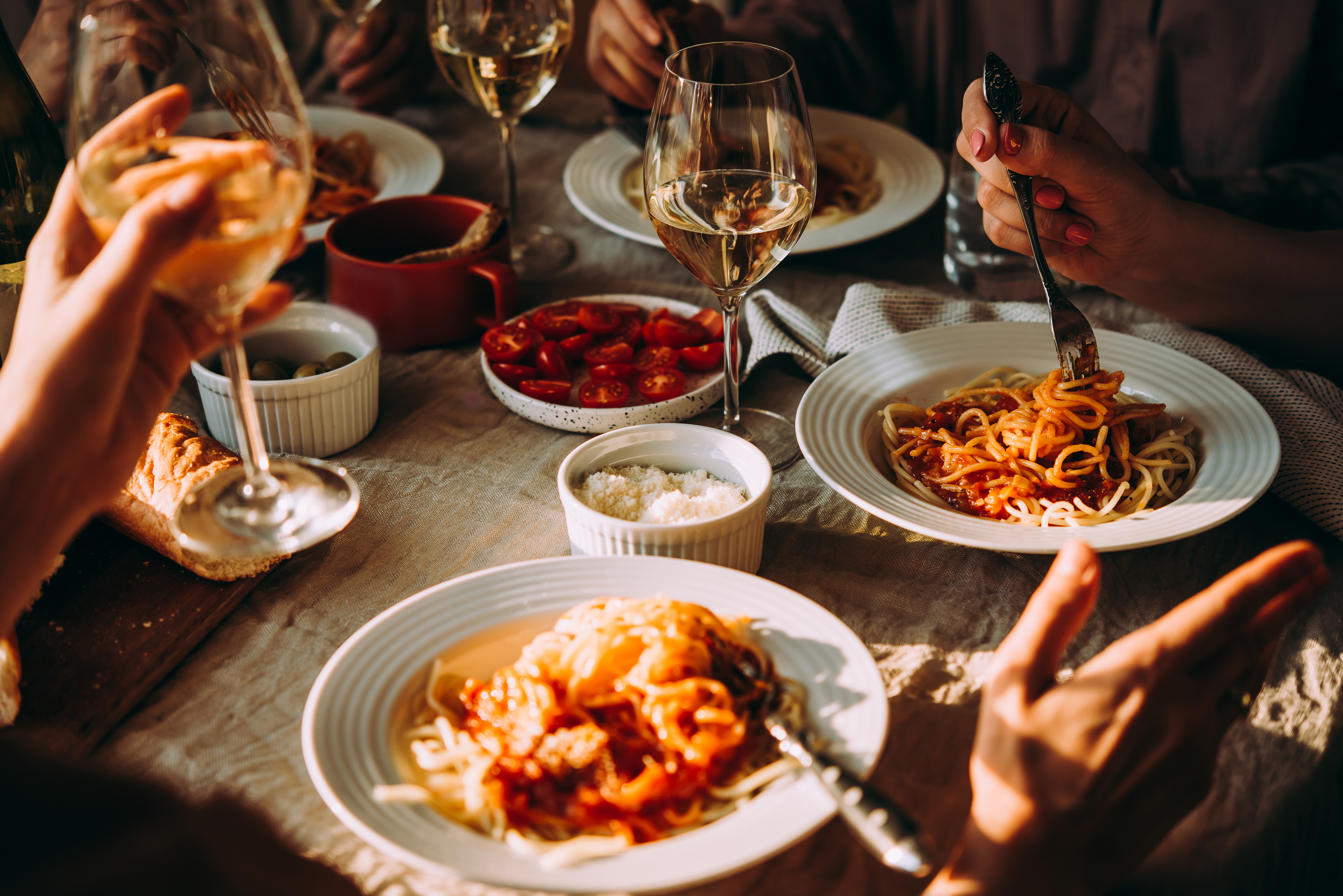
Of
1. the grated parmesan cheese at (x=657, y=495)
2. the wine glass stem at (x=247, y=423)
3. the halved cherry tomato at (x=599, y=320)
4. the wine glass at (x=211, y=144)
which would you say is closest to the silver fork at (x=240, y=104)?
the wine glass at (x=211, y=144)

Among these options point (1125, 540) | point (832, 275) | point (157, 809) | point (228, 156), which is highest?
point (228, 156)

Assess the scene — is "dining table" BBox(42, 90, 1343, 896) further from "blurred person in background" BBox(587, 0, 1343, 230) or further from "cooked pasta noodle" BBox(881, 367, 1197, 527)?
"blurred person in background" BBox(587, 0, 1343, 230)

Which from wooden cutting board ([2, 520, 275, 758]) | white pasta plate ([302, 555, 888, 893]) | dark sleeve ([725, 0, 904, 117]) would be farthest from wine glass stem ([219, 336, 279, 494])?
dark sleeve ([725, 0, 904, 117])

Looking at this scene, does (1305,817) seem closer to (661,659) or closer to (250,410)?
(661,659)

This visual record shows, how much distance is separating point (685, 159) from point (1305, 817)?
1033mm

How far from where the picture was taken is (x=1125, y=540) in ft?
3.83

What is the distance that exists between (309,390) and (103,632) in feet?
1.49

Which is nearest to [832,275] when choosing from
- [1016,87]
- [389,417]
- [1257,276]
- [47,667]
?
[1016,87]

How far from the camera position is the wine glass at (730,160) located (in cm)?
128

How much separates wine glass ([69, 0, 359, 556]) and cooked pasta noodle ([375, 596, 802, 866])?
0.75 ft

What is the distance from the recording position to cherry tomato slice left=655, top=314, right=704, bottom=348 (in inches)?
68.2

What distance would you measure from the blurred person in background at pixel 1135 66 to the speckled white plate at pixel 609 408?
106cm

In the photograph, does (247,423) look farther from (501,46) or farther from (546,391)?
(501,46)

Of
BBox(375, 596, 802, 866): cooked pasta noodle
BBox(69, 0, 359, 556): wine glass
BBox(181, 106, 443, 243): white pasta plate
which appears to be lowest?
BBox(181, 106, 443, 243): white pasta plate
